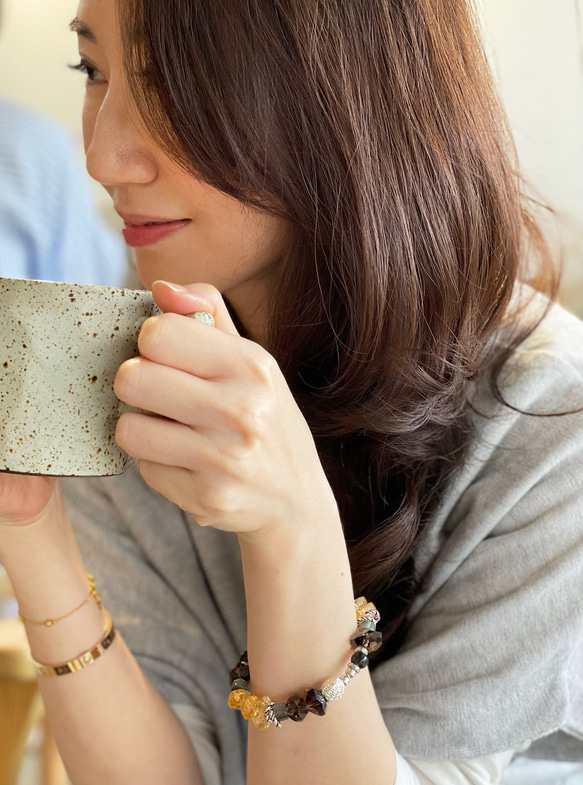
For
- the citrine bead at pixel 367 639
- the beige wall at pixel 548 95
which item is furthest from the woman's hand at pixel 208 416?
the beige wall at pixel 548 95

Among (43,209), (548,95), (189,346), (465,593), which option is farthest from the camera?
(548,95)

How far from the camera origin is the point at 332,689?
63cm

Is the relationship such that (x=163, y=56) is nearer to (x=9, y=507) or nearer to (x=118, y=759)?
(x=9, y=507)

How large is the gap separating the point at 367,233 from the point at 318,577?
315mm

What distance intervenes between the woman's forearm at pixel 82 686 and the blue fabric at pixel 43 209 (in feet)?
2.94

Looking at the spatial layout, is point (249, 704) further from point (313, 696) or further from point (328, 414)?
point (328, 414)

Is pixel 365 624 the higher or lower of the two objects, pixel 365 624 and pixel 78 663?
the higher

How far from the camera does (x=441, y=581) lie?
866 millimetres

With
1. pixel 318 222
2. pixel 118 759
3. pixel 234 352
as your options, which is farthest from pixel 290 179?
pixel 118 759

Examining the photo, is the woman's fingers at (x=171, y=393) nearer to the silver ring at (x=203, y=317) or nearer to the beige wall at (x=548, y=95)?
the silver ring at (x=203, y=317)

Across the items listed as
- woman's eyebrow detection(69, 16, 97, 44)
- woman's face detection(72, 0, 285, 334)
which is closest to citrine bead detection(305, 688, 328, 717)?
woman's face detection(72, 0, 285, 334)

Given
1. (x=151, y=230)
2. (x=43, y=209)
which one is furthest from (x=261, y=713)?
(x=43, y=209)

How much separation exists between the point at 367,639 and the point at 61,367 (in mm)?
342

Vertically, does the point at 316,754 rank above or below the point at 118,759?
above
